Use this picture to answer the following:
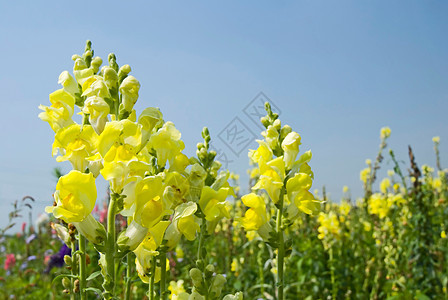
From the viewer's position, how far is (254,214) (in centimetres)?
190

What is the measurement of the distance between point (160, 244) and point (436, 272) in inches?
195

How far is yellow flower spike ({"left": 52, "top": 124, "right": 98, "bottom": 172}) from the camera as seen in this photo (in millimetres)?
1437

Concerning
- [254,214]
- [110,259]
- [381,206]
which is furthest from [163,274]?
[381,206]

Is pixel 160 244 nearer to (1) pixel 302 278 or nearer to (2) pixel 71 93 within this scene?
(2) pixel 71 93

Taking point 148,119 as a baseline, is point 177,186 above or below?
below

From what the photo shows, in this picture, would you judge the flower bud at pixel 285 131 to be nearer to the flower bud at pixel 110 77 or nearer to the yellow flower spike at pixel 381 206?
the flower bud at pixel 110 77

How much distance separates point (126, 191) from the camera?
133 cm

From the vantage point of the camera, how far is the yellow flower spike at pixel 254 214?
1.88 meters

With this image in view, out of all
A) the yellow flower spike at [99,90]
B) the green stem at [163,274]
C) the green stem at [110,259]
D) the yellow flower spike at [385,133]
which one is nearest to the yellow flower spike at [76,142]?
the yellow flower spike at [99,90]

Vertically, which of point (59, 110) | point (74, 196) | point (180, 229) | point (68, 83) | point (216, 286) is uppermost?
point (68, 83)

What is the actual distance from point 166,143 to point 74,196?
1.27 feet

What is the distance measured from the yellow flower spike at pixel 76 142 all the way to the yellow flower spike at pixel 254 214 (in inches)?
30.0

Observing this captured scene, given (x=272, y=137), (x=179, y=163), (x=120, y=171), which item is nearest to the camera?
(x=120, y=171)

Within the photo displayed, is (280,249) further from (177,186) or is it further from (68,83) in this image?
(68,83)
